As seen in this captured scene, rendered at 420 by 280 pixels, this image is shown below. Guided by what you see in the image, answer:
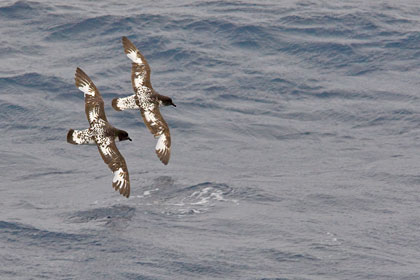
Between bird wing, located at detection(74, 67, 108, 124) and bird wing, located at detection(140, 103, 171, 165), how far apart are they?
1.31 metres

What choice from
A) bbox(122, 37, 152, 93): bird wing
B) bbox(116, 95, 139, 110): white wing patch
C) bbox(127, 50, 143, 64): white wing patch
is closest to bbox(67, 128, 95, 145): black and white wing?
bbox(116, 95, 139, 110): white wing patch

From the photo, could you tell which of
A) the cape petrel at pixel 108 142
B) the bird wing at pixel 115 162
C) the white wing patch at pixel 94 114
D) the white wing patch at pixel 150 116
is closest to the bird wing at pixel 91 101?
the white wing patch at pixel 94 114

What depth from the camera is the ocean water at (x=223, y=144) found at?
23.1 m

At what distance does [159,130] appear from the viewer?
2545 cm

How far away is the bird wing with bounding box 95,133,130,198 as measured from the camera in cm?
2375

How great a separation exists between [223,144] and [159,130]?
5655 mm

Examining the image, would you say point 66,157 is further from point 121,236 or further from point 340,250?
point 340,250

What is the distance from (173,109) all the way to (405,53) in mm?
9712

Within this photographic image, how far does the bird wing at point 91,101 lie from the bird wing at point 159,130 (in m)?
1.31

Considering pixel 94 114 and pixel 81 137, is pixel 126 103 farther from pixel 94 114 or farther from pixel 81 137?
pixel 81 137

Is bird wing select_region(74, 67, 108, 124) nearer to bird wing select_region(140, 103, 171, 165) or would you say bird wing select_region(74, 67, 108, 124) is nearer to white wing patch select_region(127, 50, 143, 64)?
bird wing select_region(140, 103, 171, 165)

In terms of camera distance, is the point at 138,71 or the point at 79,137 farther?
the point at 138,71

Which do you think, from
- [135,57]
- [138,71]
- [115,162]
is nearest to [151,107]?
[138,71]

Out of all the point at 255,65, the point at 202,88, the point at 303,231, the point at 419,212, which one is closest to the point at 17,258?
the point at 303,231
